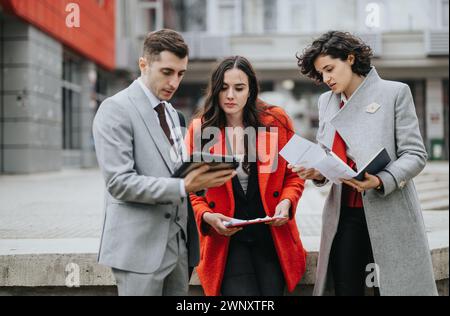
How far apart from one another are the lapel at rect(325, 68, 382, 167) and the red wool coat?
1.47 feet

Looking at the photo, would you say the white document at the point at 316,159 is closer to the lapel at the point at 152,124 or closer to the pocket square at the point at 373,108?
the pocket square at the point at 373,108

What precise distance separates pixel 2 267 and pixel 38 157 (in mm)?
10746

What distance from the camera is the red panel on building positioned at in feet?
42.3

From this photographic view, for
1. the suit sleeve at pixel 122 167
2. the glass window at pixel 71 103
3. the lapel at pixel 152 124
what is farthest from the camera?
the glass window at pixel 71 103

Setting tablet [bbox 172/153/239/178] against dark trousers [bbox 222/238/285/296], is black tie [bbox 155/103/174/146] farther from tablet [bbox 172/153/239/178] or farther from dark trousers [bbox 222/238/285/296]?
dark trousers [bbox 222/238/285/296]

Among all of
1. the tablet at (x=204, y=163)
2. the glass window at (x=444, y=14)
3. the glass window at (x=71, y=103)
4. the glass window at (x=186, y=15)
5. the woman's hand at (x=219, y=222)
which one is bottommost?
the woman's hand at (x=219, y=222)

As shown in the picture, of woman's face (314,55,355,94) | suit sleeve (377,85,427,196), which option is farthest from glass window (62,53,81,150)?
suit sleeve (377,85,427,196)

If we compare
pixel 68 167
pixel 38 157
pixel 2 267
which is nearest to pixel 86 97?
pixel 68 167

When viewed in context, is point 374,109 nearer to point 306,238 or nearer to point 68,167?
point 306,238

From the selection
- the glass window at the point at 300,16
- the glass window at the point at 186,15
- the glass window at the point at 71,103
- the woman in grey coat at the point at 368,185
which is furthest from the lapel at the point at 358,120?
the glass window at the point at 186,15

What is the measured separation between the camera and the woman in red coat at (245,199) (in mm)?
3059

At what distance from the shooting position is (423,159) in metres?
2.75

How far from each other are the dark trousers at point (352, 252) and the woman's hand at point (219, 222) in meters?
0.60
